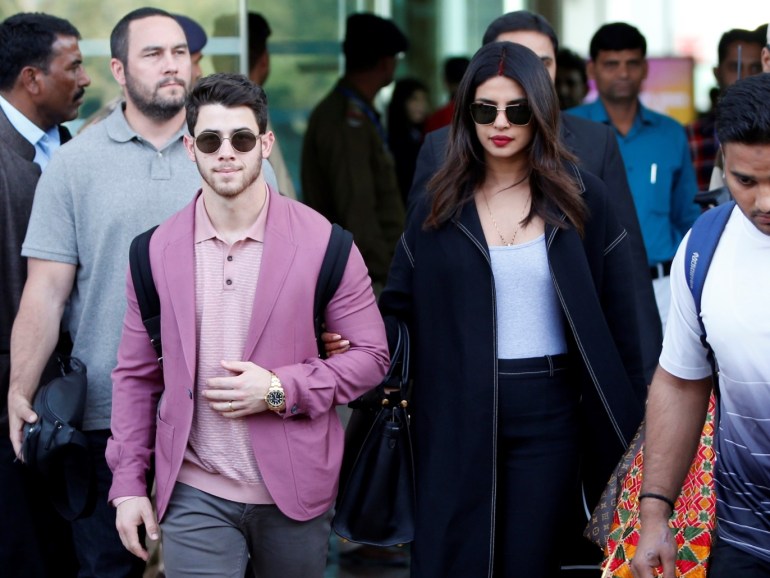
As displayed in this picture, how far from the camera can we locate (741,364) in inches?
115

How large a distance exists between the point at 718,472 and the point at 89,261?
230 centimetres

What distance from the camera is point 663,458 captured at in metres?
3.29

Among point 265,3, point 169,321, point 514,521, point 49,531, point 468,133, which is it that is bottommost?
point 49,531

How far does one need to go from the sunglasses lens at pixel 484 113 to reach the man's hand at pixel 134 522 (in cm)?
152

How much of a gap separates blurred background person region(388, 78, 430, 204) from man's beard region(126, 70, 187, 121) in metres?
4.60

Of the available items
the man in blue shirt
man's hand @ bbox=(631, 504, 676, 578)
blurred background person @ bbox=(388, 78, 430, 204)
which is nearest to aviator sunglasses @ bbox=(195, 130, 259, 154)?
man's hand @ bbox=(631, 504, 676, 578)

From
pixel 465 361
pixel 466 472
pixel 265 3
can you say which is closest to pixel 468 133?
pixel 465 361

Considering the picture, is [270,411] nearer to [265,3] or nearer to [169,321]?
[169,321]

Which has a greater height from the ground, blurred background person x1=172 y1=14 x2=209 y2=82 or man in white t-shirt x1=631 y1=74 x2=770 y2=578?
blurred background person x1=172 y1=14 x2=209 y2=82

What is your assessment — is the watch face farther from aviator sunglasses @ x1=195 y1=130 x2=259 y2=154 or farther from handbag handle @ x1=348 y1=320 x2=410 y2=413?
aviator sunglasses @ x1=195 y1=130 x2=259 y2=154

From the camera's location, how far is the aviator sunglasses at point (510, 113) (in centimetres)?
404

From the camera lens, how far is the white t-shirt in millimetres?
2912

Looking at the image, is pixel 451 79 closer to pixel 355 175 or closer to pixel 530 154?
pixel 355 175

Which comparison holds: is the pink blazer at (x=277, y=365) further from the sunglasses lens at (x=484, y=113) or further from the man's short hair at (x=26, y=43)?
the man's short hair at (x=26, y=43)
